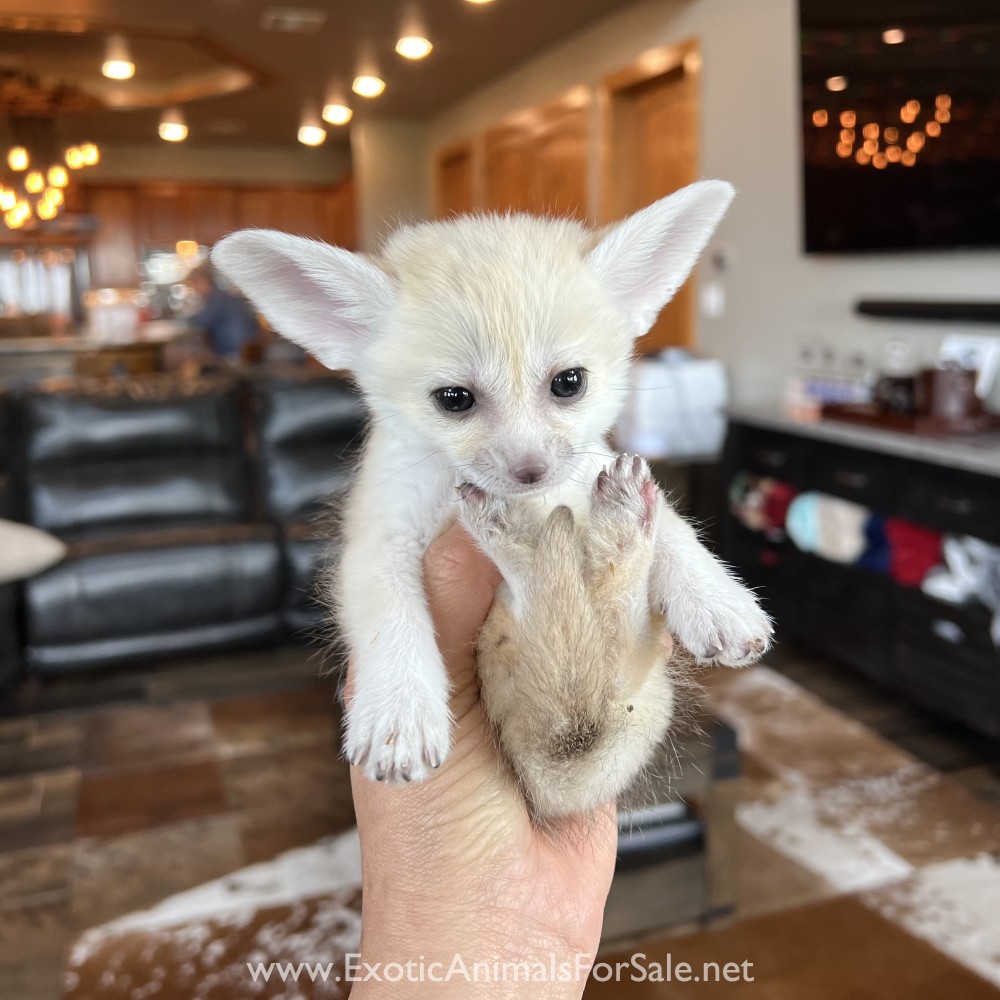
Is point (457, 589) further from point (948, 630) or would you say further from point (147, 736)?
point (147, 736)

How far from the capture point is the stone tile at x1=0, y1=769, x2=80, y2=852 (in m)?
2.86

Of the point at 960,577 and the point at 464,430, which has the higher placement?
the point at 464,430

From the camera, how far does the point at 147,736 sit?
3.53 m

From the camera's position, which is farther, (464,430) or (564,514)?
(464,430)

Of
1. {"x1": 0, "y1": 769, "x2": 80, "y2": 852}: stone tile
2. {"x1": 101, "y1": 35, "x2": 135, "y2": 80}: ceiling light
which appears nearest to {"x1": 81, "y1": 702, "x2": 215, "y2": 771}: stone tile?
{"x1": 0, "y1": 769, "x2": 80, "y2": 852}: stone tile

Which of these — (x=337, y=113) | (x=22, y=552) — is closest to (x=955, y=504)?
(x=22, y=552)

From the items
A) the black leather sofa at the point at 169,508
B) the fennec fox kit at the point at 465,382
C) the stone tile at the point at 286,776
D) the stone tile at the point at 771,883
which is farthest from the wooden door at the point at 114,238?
the fennec fox kit at the point at 465,382

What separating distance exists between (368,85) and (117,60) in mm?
2237

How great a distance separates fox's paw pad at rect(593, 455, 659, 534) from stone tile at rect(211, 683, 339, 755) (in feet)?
8.97

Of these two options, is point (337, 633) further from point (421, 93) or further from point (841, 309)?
point (421, 93)

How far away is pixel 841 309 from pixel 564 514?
3901 millimetres

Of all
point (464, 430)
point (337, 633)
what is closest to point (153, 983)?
point (337, 633)

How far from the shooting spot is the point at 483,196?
28.9 feet

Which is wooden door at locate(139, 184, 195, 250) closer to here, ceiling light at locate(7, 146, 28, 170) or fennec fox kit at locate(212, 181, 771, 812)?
ceiling light at locate(7, 146, 28, 170)
